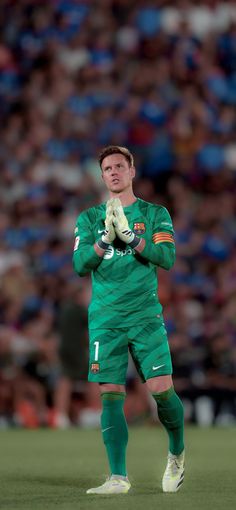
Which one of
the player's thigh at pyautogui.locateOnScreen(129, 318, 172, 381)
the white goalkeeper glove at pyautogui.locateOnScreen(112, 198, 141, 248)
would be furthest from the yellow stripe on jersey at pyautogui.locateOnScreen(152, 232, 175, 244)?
the player's thigh at pyautogui.locateOnScreen(129, 318, 172, 381)

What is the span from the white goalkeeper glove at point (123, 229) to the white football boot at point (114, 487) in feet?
4.30

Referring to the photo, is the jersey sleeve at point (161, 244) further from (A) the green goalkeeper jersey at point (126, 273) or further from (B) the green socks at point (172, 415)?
(B) the green socks at point (172, 415)

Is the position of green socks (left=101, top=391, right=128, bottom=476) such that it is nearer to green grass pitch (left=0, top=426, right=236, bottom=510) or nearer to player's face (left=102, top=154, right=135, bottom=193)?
green grass pitch (left=0, top=426, right=236, bottom=510)

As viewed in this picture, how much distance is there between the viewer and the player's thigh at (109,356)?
717cm

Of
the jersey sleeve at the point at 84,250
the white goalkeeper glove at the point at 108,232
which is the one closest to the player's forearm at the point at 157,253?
the white goalkeeper glove at the point at 108,232

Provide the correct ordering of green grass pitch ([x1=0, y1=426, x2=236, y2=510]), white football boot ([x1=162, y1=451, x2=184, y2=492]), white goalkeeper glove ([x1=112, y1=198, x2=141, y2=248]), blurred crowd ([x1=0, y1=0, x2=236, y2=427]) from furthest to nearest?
blurred crowd ([x1=0, y1=0, x2=236, y2=427])
white football boot ([x1=162, y1=451, x2=184, y2=492])
white goalkeeper glove ([x1=112, y1=198, x2=141, y2=248])
green grass pitch ([x1=0, y1=426, x2=236, y2=510])

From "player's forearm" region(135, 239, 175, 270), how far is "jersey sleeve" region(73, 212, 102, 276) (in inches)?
10.2

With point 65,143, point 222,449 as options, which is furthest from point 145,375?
point 65,143

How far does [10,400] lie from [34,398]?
27cm

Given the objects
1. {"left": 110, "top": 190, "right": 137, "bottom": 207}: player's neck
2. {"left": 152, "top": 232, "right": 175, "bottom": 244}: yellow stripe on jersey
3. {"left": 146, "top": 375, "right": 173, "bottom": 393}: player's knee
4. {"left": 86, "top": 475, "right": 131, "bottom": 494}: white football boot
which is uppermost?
{"left": 110, "top": 190, "right": 137, "bottom": 207}: player's neck

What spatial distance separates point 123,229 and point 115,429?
44.5 inches

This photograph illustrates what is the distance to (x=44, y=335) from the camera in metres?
15.2

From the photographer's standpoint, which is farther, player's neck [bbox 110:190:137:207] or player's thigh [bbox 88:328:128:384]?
player's neck [bbox 110:190:137:207]

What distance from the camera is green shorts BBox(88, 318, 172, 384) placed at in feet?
23.5
